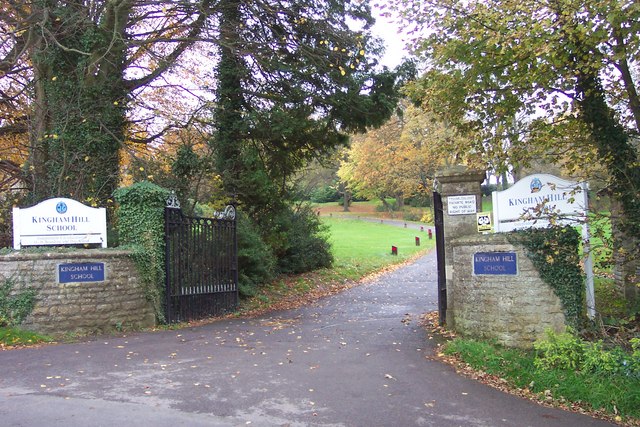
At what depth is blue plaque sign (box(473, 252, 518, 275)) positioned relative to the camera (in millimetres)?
7695

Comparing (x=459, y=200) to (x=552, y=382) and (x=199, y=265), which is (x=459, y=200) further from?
(x=199, y=265)

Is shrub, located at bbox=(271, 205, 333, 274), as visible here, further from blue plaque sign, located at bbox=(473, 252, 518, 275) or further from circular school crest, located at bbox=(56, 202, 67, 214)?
blue plaque sign, located at bbox=(473, 252, 518, 275)

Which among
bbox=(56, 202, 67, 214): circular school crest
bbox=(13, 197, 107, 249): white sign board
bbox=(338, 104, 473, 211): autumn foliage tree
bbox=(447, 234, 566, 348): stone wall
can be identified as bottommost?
bbox=(447, 234, 566, 348): stone wall

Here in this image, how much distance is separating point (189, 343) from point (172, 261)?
285 cm

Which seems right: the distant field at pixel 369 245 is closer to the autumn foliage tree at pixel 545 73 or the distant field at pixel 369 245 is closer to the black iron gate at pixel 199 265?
the black iron gate at pixel 199 265

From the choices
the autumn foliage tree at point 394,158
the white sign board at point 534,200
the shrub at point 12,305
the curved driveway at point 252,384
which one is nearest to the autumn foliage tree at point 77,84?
the shrub at point 12,305

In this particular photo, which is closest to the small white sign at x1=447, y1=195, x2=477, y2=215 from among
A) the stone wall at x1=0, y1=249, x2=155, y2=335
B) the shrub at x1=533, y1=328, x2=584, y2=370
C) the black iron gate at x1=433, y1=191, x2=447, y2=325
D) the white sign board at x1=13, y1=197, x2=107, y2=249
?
the black iron gate at x1=433, y1=191, x2=447, y2=325

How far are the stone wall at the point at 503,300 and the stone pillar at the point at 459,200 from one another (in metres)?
0.93

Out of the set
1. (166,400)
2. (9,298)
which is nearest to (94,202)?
(9,298)

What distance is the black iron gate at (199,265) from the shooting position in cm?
1090

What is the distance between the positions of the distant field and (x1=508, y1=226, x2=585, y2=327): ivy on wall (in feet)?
44.9

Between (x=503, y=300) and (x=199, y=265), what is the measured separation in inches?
262

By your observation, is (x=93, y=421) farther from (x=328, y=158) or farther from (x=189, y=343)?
(x=328, y=158)

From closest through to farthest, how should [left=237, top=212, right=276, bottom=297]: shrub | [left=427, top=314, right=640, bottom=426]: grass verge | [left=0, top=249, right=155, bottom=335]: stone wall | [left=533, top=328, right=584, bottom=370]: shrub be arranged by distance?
[left=427, top=314, right=640, bottom=426]: grass verge → [left=533, top=328, right=584, bottom=370]: shrub → [left=0, top=249, right=155, bottom=335]: stone wall → [left=237, top=212, right=276, bottom=297]: shrub
